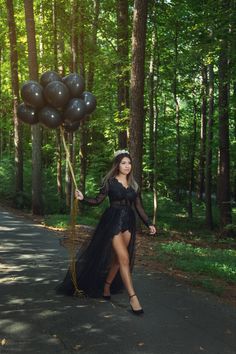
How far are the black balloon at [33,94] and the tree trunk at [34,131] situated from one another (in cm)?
1136

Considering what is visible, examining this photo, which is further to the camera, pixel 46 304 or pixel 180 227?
pixel 180 227

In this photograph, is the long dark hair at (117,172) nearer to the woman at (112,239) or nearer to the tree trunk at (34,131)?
the woman at (112,239)

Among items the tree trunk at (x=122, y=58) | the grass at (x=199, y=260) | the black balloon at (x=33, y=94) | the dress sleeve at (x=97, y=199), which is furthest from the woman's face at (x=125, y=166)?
the tree trunk at (x=122, y=58)

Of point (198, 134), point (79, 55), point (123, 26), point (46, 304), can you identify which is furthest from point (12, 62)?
point (46, 304)

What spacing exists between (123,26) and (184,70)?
493 cm

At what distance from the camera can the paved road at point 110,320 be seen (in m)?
4.72

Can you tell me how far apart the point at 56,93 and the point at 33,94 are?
335 mm

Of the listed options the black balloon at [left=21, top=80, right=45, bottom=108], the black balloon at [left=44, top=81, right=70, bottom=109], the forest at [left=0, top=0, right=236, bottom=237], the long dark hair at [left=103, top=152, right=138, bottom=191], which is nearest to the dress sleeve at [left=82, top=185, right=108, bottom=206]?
the long dark hair at [left=103, top=152, right=138, bottom=191]

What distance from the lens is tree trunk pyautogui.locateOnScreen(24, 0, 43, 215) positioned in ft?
56.6

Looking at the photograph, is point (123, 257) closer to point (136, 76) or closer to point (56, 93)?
point (56, 93)

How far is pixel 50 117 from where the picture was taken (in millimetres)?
6359

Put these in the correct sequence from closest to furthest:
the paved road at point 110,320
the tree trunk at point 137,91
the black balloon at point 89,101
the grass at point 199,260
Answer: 1. the paved road at point 110,320
2. the black balloon at point 89,101
3. the grass at point 199,260
4. the tree trunk at point 137,91

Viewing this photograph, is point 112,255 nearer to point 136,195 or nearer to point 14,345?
point 136,195

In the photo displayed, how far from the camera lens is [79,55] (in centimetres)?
2042
